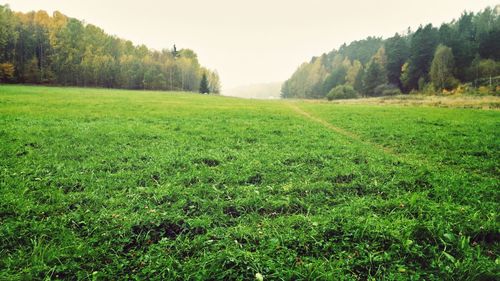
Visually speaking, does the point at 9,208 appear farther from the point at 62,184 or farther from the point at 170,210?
the point at 170,210

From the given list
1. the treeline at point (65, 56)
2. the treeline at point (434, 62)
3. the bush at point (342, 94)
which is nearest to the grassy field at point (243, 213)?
the bush at point (342, 94)

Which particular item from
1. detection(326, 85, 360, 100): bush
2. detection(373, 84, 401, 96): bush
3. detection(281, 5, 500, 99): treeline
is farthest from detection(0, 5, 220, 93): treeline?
detection(373, 84, 401, 96): bush

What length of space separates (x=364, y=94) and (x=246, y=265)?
107905mm

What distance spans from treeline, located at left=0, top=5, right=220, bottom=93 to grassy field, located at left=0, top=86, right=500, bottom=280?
92.9 metres

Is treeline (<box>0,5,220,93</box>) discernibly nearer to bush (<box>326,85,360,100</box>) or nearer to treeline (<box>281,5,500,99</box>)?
bush (<box>326,85,360,100</box>)

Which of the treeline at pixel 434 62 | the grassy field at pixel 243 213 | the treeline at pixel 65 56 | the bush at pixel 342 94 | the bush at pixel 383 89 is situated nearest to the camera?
the grassy field at pixel 243 213

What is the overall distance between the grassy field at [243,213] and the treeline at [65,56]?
9288 cm

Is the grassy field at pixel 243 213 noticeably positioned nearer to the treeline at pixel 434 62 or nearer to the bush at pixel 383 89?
the treeline at pixel 434 62

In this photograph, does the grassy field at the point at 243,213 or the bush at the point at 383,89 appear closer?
the grassy field at the point at 243,213

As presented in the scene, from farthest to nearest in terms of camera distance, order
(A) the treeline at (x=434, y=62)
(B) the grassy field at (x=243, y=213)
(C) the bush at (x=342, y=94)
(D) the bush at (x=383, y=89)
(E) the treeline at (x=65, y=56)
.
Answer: (D) the bush at (x=383, y=89), (C) the bush at (x=342, y=94), (E) the treeline at (x=65, y=56), (A) the treeline at (x=434, y=62), (B) the grassy field at (x=243, y=213)

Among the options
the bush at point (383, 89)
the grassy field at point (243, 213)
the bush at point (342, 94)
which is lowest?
the grassy field at point (243, 213)

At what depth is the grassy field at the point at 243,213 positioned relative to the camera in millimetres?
4320

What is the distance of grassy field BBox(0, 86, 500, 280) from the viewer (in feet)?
14.2

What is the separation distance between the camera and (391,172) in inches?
346
